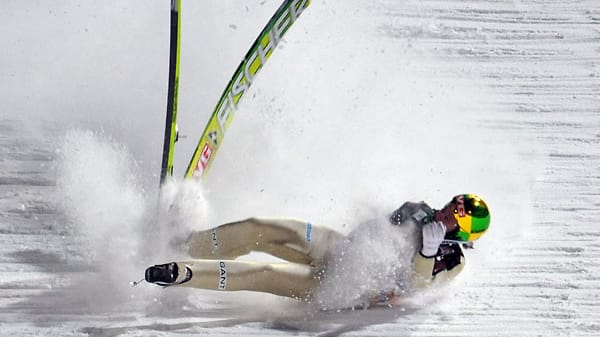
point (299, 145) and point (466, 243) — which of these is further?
point (299, 145)

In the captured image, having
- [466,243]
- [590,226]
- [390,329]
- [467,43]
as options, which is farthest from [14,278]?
[467,43]

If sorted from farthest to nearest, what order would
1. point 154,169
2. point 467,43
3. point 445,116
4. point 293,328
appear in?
1. point 467,43
2. point 445,116
3. point 154,169
4. point 293,328

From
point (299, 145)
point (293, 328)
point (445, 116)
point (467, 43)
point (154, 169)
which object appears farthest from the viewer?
point (467, 43)

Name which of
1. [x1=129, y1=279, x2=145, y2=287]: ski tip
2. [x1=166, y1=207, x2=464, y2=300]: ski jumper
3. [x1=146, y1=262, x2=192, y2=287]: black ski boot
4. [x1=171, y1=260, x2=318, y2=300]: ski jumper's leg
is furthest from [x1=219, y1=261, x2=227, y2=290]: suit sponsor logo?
[x1=129, y1=279, x2=145, y2=287]: ski tip

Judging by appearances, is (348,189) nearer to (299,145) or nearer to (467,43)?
(299,145)

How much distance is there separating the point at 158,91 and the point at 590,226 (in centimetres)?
382

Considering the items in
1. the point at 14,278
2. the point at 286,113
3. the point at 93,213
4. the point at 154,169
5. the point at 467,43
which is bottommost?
the point at 14,278

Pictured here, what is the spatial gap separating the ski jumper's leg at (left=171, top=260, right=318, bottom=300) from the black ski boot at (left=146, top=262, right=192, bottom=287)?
0.05m

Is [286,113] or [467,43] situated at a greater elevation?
[467,43]

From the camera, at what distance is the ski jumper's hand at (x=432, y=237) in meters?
6.61

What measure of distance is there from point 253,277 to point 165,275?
63 centimetres

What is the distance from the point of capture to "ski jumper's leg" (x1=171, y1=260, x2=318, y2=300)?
21.0 ft

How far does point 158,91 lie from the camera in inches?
370

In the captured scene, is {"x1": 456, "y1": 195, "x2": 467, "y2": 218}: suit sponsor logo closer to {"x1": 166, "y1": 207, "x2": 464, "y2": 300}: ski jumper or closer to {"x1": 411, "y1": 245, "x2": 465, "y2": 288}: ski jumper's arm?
{"x1": 166, "y1": 207, "x2": 464, "y2": 300}: ski jumper
